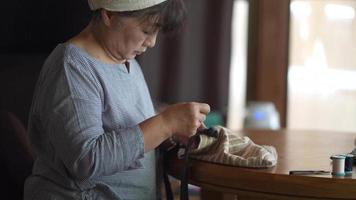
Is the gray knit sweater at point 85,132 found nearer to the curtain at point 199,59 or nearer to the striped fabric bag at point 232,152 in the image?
the striped fabric bag at point 232,152

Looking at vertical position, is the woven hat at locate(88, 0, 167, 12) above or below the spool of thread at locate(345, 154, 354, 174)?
above

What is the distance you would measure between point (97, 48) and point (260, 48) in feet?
6.84

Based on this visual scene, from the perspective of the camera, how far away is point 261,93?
11.0 feet

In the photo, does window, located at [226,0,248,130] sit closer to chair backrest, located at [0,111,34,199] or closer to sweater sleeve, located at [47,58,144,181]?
chair backrest, located at [0,111,34,199]

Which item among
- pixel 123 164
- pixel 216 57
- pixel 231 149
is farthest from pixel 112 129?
pixel 216 57

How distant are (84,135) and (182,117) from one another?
198mm

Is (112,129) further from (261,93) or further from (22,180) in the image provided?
(261,93)

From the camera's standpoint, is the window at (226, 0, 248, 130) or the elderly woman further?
the window at (226, 0, 248, 130)

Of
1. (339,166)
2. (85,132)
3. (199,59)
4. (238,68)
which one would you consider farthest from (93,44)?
(238,68)

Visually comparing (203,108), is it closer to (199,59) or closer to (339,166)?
(339,166)

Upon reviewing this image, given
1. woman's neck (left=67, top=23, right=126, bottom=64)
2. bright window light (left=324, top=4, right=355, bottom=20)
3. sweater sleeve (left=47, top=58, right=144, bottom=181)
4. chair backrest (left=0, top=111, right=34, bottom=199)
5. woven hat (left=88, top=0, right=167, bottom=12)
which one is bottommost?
chair backrest (left=0, top=111, right=34, bottom=199)

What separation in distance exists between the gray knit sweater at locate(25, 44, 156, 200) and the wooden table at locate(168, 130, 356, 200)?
137 mm

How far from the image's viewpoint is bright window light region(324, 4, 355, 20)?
3.21m

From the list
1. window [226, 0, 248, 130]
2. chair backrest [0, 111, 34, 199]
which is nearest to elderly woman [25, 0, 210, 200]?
chair backrest [0, 111, 34, 199]
